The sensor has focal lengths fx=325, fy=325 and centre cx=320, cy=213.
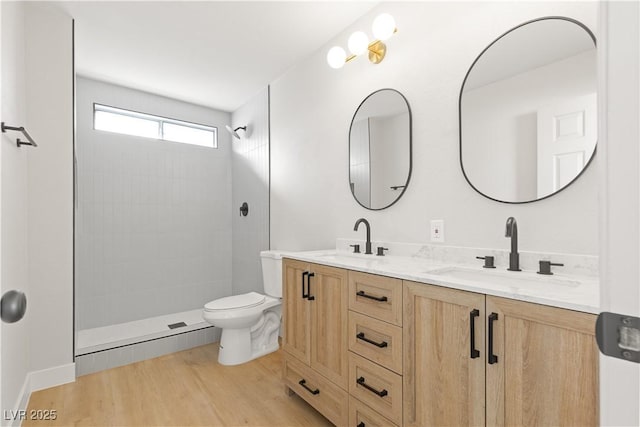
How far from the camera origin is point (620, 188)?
0.38 m

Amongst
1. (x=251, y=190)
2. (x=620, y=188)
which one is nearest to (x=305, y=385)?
(x=620, y=188)

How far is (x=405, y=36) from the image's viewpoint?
191 centimetres

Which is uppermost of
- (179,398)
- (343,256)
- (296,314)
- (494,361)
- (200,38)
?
(200,38)

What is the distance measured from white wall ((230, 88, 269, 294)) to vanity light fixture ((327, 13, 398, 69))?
1324mm

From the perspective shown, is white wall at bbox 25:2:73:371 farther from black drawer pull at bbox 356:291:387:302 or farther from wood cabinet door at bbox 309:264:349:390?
black drawer pull at bbox 356:291:387:302

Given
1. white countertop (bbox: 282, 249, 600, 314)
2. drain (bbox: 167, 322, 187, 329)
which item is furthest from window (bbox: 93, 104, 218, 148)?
white countertop (bbox: 282, 249, 600, 314)

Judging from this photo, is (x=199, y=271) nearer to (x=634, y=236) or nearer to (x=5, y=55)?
(x=5, y=55)

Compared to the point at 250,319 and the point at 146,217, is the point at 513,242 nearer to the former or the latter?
the point at 250,319

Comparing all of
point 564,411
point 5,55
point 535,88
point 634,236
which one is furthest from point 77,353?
point 535,88

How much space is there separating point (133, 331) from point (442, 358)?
2918 mm

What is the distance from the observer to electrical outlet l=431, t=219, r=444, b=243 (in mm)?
1711

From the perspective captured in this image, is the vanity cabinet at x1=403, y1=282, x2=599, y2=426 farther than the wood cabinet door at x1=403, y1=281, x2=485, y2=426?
No

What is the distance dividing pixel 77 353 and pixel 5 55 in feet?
6.59

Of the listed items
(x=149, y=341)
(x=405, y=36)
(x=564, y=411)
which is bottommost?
(x=149, y=341)
